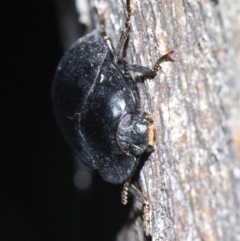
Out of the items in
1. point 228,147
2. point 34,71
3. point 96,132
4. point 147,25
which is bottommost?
point 228,147

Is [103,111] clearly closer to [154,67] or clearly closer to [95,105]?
[95,105]

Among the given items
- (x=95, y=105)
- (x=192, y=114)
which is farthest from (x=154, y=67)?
(x=95, y=105)

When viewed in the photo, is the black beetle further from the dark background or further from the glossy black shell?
the dark background

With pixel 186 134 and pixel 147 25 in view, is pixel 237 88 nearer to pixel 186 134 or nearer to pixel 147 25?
pixel 186 134

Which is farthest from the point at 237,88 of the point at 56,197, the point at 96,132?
the point at 56,197

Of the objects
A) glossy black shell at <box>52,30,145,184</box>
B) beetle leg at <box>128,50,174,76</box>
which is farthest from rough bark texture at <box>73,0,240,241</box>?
glossy black shell at <box>52,30,145,184</box>

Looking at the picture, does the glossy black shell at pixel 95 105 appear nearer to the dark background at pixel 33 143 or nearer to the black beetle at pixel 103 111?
the black beetle at pixel 103 111
